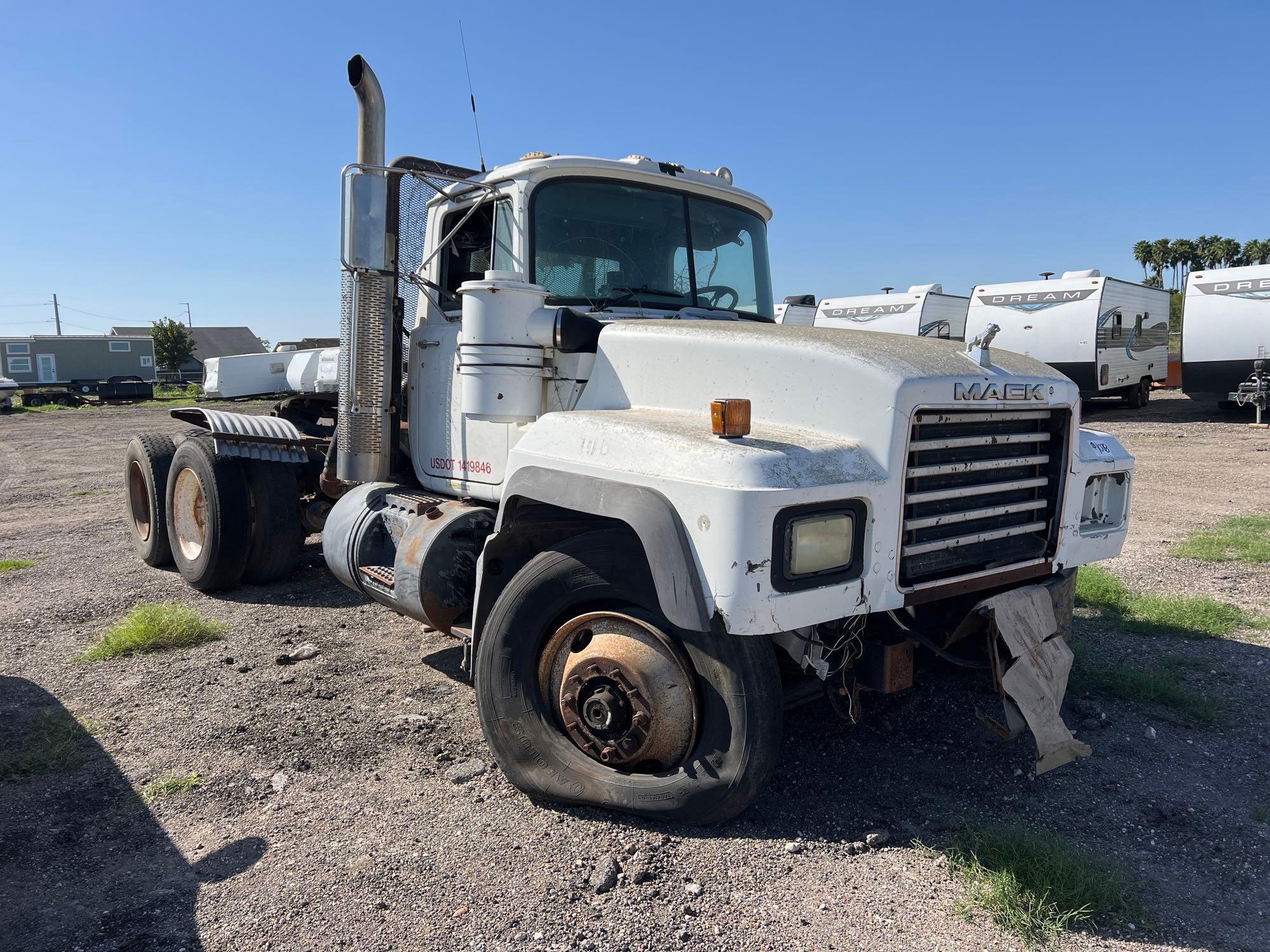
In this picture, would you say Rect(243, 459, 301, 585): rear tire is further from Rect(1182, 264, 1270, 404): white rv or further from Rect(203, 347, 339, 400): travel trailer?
Rect(1182, 264, 1270, 404): white rv

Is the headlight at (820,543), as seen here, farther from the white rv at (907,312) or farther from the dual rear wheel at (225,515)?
the white rv at (907,312)

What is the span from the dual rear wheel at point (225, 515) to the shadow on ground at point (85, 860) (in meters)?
2.33

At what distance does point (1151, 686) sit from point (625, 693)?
310 centimetres

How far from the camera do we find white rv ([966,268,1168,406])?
20328 mm

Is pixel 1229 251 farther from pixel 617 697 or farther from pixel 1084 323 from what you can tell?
pixel 617 697

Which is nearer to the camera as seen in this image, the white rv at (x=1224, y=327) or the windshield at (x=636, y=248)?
the windshield at (x=636, y=248)

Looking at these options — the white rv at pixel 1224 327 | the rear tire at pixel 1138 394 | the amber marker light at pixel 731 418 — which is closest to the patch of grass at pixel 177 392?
the rear tire at pixel 1138 394

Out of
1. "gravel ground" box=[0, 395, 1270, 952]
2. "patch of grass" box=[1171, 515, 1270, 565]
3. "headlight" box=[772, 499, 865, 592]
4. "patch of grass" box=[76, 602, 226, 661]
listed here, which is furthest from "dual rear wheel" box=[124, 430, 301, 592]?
"patch of grass" box=[1171, 515, 1270, 565]

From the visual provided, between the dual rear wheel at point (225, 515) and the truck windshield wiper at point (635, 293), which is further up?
the truck windshield wiper at point (635, 293)

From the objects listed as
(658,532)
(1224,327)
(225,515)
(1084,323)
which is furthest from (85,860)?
(1224,327)

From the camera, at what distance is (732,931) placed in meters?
2.68

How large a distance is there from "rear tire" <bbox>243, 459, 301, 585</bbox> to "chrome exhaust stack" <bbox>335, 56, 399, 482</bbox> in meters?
1.47

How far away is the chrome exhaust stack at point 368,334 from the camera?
15.0 ft

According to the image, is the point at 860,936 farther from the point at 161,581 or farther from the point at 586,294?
the point at 161,581
